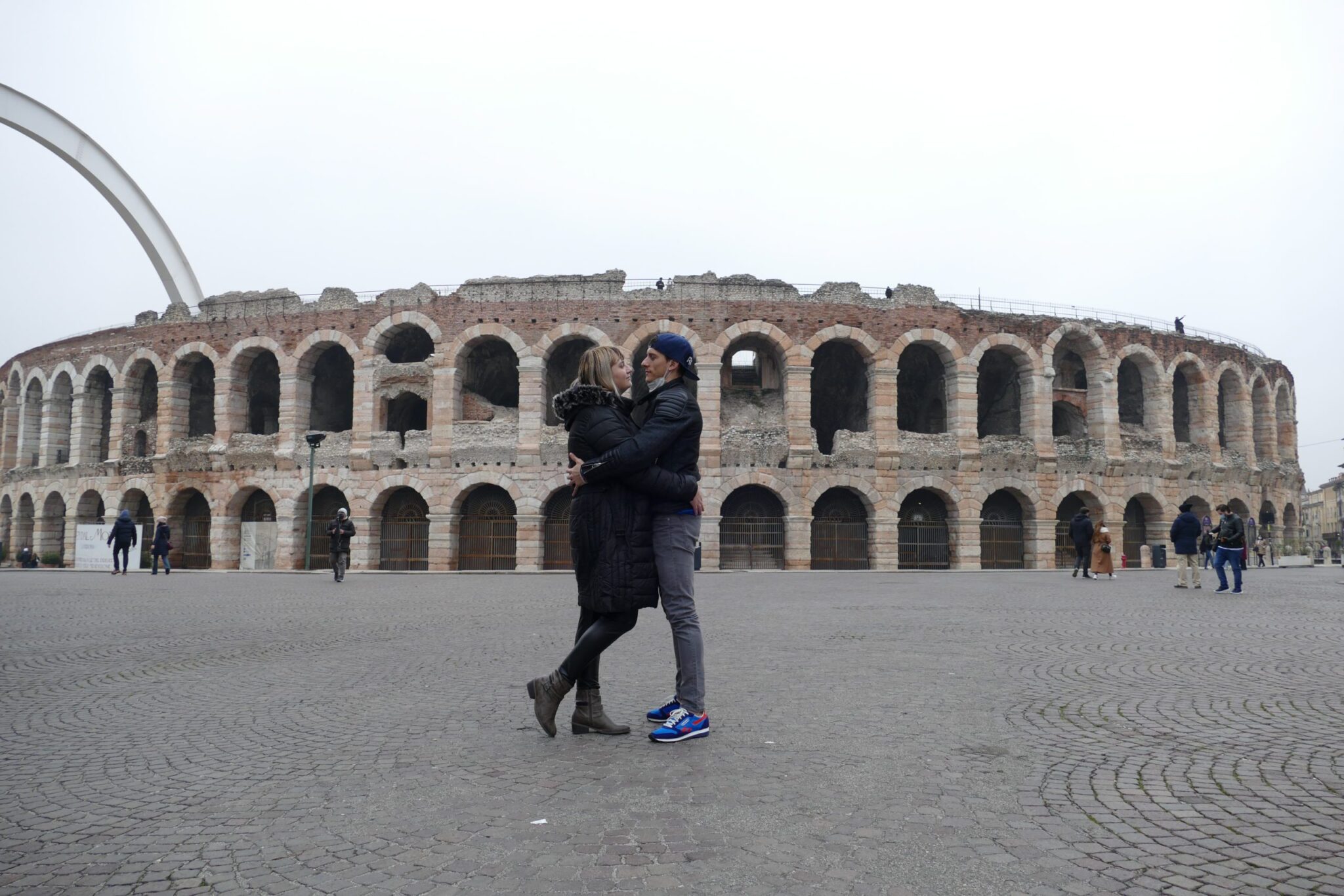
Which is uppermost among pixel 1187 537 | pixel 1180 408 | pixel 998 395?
pixel 998 395

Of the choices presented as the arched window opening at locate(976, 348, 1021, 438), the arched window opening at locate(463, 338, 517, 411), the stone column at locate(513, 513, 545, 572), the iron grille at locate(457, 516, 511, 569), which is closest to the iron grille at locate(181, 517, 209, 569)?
A: the iron grille at locate(457, 516, 511, 569)

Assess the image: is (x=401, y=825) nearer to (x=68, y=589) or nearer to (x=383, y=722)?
(x=383, y=722)

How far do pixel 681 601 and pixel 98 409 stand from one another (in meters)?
37.2

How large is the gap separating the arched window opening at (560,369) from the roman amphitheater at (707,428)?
12 cm

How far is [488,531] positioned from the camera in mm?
27484

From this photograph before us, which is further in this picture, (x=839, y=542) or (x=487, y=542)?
(x=839, y=542)

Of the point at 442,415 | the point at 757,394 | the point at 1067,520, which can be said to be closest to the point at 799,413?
the point at 757,394

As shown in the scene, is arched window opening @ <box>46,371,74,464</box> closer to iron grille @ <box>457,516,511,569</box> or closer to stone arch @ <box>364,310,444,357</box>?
stone arch @ <box>364,310,444,357</box>

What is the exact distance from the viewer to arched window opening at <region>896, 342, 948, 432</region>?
99.1 ft

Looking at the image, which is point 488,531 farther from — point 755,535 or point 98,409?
point 98,409

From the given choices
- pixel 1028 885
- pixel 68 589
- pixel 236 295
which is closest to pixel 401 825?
pixel 1028 885

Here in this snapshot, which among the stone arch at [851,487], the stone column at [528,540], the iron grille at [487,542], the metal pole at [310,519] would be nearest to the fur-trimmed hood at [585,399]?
the metal pole at [310,519]

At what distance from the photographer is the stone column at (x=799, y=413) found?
87.0 ft

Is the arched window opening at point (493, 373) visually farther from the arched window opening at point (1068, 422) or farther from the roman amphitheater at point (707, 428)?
the arched window opening at point (1068, 422)
